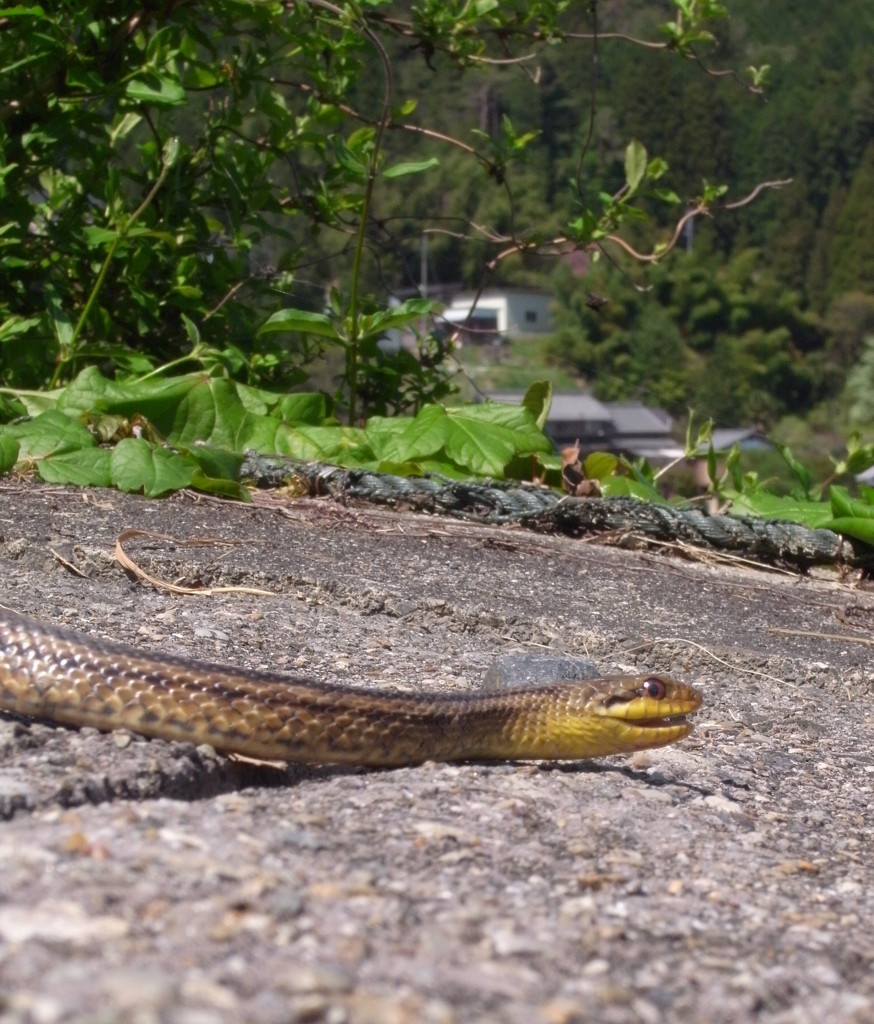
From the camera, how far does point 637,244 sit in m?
68.2

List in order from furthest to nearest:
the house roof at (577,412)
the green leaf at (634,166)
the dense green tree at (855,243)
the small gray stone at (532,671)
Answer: the dense green tree at (855,243), the house roof at (577,412), the green leaf at (634,166), the small gray stone at (532,671)

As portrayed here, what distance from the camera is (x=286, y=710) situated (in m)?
2.32

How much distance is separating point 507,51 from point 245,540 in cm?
358

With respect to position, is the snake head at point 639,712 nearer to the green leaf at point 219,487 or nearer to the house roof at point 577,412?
the green leaf at point 219,487

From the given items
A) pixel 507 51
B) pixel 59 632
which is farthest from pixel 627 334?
pixel 59 632

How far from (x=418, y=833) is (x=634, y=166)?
Result: 4.82m

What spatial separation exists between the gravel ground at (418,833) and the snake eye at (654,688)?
0.15 meters

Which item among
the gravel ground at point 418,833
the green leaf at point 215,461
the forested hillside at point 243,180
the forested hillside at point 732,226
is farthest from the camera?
the forested hillside at point 732,226

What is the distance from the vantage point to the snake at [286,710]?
7.36 ft

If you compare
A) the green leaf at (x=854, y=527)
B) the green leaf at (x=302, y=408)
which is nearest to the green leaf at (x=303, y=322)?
the green leaf at (x=302, y=408)

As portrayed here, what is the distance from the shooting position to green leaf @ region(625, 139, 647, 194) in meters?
6.11

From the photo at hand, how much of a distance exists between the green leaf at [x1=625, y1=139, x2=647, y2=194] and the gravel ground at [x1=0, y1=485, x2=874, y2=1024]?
9.19 feet

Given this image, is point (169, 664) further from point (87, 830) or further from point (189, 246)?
point (189, 246)

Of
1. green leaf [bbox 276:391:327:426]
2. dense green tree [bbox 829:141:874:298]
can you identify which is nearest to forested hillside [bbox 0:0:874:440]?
green leaf [bbox 276:391:327:426]
